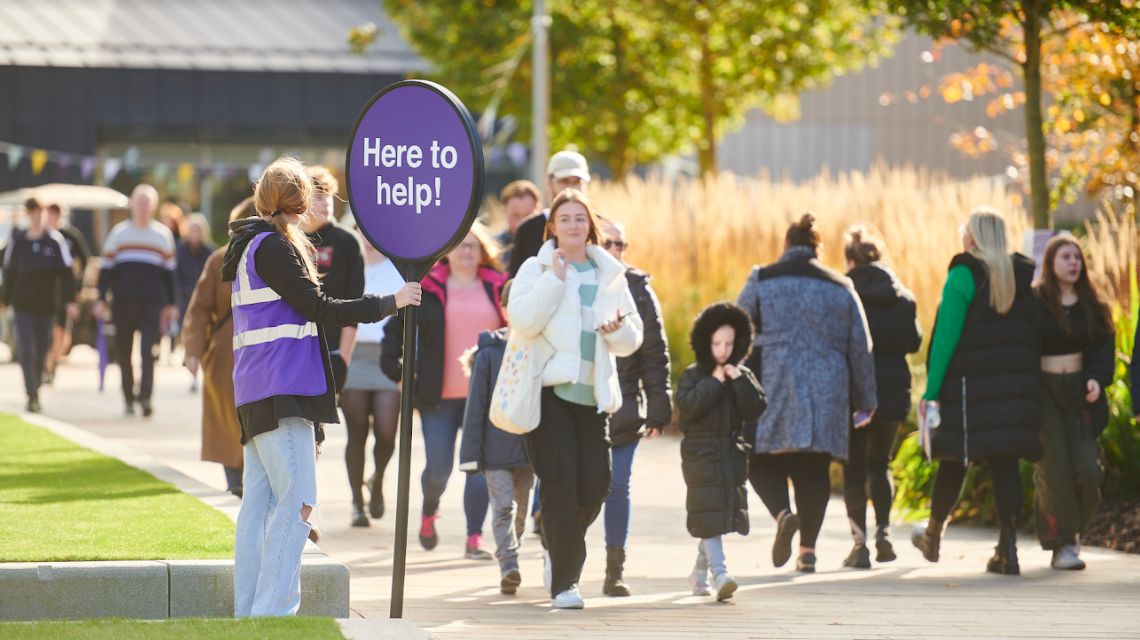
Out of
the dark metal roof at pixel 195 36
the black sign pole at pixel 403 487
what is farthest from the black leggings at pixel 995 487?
the dark metal roof at pixel 195 36

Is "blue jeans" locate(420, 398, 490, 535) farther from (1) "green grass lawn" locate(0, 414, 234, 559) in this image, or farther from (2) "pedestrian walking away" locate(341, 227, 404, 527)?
(1) "green grass lawn" locate(0, 414, 234, 559)

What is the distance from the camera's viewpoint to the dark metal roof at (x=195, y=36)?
46844 millimetres

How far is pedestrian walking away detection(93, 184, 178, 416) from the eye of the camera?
615 inches

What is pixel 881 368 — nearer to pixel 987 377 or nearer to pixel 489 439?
pixel 987 377

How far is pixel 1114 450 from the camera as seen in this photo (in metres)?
10.9

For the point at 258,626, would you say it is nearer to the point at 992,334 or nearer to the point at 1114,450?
the point at 992,334

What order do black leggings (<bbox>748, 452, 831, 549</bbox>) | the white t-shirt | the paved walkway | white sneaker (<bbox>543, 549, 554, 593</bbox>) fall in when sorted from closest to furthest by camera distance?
the paved walkway < white sneaker (<bbox>543, 549, 554, 593</bbox>) < black leggings (<bbox>748, 452, 831, 549</bbox>) < the white t-shirt

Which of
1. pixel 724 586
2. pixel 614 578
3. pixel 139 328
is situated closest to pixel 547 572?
pixel 614 578

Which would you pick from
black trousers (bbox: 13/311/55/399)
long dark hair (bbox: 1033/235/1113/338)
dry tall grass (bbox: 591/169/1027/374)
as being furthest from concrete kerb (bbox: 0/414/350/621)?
black trousers (bbox: 13/311/55/399)

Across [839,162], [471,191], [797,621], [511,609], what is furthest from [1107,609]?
[839,162]

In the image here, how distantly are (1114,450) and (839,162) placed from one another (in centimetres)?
3506

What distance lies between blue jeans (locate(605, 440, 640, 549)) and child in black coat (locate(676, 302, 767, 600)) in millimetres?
340

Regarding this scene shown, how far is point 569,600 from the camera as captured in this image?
7648 mm

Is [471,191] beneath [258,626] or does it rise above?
above
